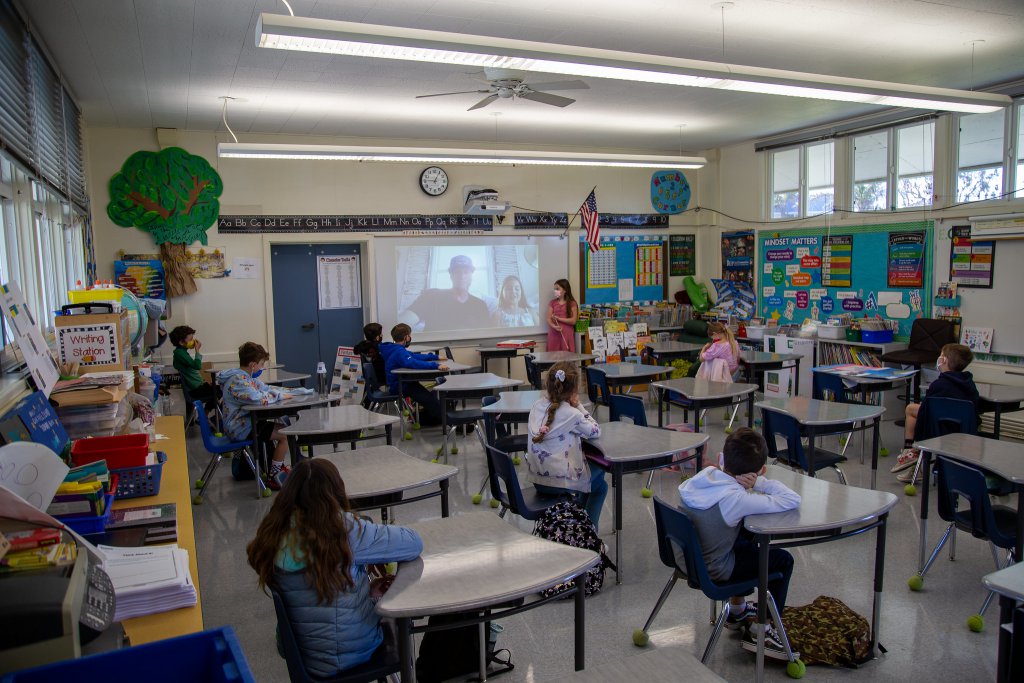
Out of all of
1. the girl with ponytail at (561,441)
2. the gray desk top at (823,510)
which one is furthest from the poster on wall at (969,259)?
the girl with ponytail at (561,441)

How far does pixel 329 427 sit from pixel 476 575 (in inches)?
103

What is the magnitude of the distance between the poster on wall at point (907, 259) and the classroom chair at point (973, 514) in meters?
5.04

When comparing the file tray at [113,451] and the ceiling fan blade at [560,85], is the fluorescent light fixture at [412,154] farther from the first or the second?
the file tray at [113,451]

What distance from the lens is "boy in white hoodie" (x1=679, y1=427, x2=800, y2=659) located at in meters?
3.08

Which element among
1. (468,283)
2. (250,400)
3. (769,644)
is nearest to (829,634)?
(769,644)

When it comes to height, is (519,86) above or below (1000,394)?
above

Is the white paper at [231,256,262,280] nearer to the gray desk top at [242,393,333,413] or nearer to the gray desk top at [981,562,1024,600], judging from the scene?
the gray desk top at [242,393,333,413]

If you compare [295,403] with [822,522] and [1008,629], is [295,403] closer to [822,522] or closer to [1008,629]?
[822,522]

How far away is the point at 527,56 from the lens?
3920 mm

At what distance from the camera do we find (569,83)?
562 cm

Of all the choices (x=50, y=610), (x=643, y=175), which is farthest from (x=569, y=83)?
(x=643, y=175)

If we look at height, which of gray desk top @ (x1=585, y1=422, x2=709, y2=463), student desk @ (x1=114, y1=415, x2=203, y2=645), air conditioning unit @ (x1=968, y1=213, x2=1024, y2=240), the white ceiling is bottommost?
gray desk top @ (x1=585, y1=422, x2=709, y2=463)

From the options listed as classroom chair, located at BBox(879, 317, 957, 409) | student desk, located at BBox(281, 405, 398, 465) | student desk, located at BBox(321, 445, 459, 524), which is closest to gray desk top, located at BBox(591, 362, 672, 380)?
student desk, located at BBox(281, 405, 398, 465)

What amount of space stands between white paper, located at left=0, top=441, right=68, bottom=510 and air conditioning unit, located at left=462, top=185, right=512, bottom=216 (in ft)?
25.2
